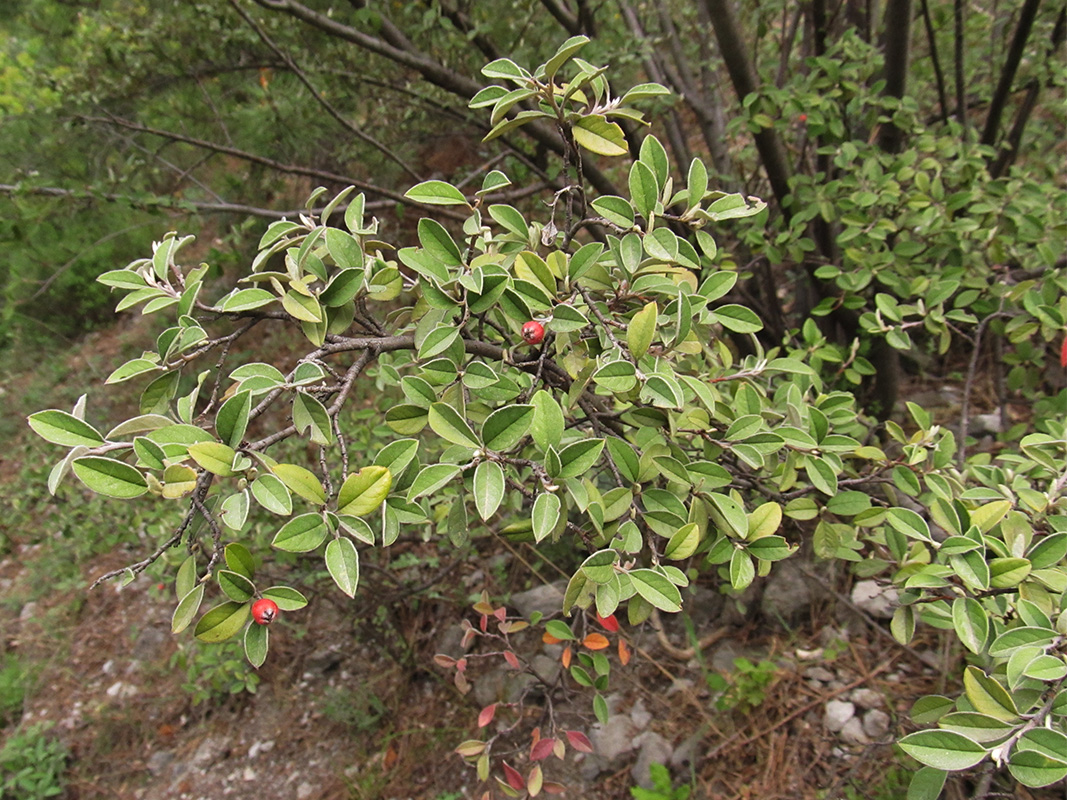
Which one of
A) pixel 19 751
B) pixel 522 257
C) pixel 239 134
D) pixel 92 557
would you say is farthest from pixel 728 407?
pixel 92 557

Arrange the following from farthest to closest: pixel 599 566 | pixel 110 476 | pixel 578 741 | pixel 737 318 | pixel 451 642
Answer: pixel 451 642 < pixel 578 741 < pixel 737 318 < pixel 599 566 < pixel 110 476

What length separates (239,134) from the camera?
10.5 ft

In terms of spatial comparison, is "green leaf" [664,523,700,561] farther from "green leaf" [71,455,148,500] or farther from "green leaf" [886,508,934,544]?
"green leaf" [71,455,148,500]

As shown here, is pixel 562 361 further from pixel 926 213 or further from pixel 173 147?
pixel 173 147

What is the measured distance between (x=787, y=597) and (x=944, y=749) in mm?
1514

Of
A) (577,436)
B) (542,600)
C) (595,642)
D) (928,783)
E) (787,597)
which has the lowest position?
(787,597)

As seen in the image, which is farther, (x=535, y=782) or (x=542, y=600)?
(x=542, y=600)

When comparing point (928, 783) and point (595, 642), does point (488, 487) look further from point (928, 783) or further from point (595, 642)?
point (595, 642)

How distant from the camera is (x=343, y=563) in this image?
2.41 feet

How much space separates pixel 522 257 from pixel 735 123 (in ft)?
4.68

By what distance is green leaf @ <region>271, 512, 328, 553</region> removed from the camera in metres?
0.71

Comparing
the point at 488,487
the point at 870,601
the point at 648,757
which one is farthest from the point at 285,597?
the point at 870,601

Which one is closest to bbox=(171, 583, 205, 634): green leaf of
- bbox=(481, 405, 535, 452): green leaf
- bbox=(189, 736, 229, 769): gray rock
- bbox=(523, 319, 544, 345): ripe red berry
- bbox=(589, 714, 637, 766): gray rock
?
bbox=(481, 405, 535, 452): green leaf

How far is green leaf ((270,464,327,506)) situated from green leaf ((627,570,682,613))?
0.41 m
